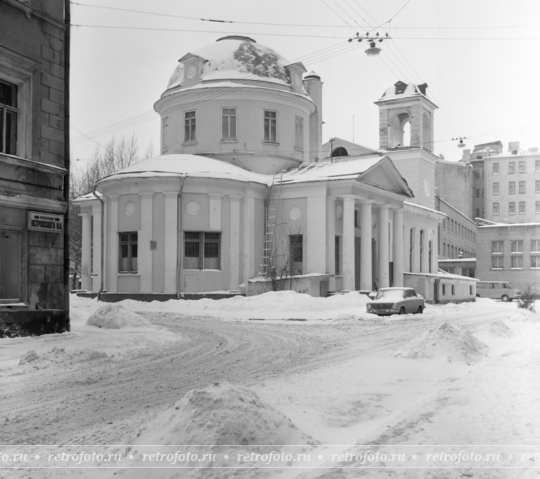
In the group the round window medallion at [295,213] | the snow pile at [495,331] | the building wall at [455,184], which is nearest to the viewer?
the snow pile at [495,331]

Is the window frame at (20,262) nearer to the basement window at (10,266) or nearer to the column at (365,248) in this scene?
the basement window at (10,266)

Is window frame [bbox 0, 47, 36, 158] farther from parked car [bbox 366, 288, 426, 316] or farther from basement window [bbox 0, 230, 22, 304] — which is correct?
parked car [bbox 366, 288, 426, 316]

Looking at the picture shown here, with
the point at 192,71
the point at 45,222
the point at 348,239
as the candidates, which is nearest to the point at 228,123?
the point at 192,71

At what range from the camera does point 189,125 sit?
3784cm

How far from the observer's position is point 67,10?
55.4 feet

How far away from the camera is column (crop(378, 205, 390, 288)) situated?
37569 mm

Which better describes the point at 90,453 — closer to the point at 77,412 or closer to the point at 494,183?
the point at 77,412

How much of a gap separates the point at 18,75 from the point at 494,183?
82.0m

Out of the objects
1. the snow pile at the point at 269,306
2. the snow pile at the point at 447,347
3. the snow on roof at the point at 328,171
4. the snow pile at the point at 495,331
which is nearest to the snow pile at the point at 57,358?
the snow pile at the point at 447,347

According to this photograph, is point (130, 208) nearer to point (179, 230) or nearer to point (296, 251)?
point (179, 230)

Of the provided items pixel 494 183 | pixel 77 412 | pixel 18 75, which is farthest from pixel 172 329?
pixel 494 183

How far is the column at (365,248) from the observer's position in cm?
3516

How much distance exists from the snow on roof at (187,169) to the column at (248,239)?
50.0 inches

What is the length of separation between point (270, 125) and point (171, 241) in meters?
9.51
